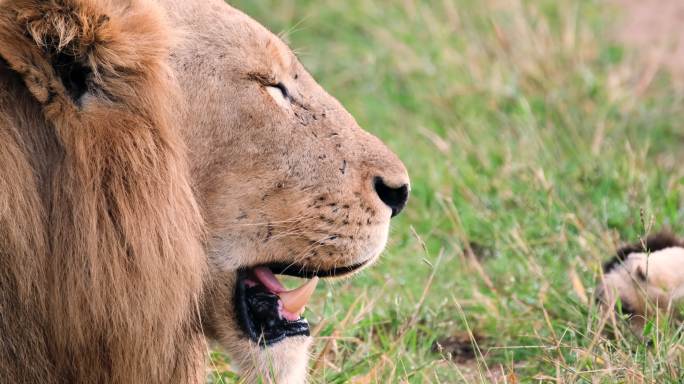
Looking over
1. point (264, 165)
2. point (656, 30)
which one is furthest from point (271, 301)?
point (656, 30)

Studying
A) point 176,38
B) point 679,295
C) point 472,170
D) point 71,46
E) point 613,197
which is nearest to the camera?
point 71,46

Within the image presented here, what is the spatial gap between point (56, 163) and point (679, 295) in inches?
67.4

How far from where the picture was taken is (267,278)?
2605 mm

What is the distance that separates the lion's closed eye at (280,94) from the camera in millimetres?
2555

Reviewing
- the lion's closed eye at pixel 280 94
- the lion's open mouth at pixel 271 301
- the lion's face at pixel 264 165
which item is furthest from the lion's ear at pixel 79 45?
the lion's open mouth at pixel 271 301

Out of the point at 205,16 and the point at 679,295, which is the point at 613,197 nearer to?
the point at 679,295

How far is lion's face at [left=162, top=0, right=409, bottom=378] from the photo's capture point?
2.45m

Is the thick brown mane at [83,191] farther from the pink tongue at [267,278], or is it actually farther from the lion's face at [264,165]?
the pink tongue at [267,278]

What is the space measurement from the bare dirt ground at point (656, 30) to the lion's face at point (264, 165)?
11.6 feet

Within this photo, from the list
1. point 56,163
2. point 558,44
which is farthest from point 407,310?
point 558,44

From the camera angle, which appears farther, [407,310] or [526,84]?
[526,84]

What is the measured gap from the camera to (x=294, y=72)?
267cm

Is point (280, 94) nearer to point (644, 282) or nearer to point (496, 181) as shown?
point (644, 282)

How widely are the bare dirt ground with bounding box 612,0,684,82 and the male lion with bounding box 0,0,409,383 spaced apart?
361 centimetres
